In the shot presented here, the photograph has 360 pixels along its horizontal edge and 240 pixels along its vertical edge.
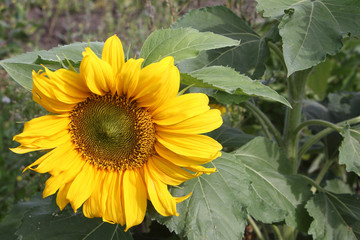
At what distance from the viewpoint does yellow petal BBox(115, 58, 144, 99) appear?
0.95 m

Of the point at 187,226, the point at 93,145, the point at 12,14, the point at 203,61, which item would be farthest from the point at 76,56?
the point at 12,14

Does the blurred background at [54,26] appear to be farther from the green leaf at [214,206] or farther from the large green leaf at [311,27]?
the green leaf at [214,206]

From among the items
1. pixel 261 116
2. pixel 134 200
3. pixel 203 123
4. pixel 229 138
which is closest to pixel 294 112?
pixel 261 116

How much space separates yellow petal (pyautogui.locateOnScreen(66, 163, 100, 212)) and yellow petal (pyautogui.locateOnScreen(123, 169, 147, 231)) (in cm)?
8

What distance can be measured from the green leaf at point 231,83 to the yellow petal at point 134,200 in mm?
287

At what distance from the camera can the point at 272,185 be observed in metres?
1.40

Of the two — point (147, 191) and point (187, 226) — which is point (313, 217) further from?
point (147, 191)

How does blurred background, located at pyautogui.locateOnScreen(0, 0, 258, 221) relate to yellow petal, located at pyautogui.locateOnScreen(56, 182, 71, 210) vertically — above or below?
below

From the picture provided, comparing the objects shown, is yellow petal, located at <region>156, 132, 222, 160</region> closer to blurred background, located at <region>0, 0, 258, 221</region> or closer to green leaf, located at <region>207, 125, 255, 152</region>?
green leaf, located at <region>207, 125, 255, 152</region>

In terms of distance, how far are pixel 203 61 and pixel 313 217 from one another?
61 cm

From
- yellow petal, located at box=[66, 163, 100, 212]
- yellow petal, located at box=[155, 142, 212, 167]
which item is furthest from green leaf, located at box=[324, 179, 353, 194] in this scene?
yellow petal, located at box=[66, 163, 100, 212]

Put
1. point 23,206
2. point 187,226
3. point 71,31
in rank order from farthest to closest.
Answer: point 71,31 < point 23,206 < point 187,226

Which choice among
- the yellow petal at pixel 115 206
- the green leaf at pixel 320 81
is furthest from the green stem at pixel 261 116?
the green leaf at pixel 320 81

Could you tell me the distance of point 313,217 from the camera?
1.36 metres
